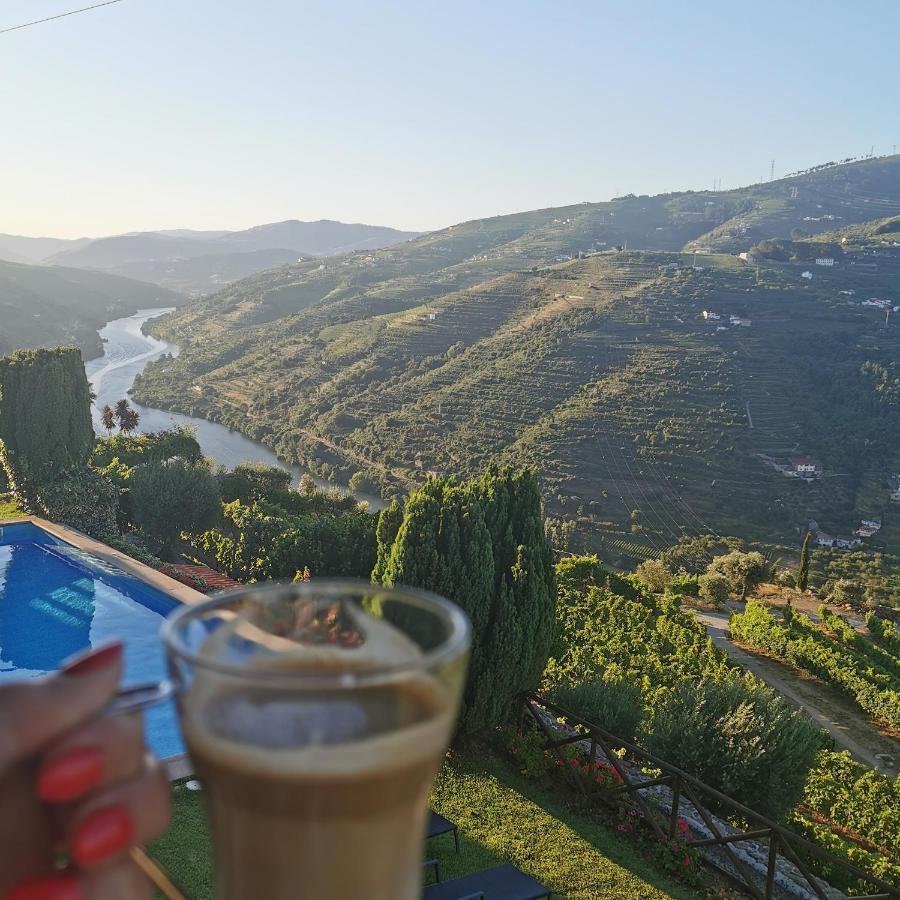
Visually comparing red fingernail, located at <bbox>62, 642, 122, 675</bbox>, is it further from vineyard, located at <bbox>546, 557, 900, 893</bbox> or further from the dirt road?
the dirt road

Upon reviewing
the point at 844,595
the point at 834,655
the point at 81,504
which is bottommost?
the point at 844,595

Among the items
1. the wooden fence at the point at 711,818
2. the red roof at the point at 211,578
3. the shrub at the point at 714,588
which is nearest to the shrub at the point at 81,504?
the red roof at the point at 211,578

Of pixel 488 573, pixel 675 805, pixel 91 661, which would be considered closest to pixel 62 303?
pixel 488 573

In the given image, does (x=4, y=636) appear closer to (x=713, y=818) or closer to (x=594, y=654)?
(x=594, y=654)

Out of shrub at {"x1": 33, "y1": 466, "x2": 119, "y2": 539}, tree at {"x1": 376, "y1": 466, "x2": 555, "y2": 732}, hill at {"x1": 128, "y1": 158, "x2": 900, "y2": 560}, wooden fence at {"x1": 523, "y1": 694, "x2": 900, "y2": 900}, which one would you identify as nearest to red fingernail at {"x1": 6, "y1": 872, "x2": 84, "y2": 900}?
wooden fence at {"x1": 523, "y1": 694, "x2": 900, "y2": 900}

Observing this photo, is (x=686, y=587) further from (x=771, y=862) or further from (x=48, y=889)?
(x=48, y=889)

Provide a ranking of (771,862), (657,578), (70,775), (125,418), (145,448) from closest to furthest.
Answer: (70,775)
(771,862)
(657,578)
(145,448)
(125,418)
